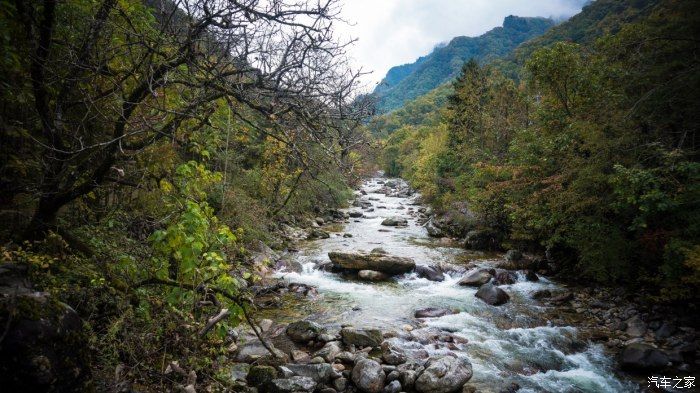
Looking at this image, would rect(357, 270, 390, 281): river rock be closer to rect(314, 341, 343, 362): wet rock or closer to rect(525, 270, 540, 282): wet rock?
rect(525, 270, 540, 282): wet rock

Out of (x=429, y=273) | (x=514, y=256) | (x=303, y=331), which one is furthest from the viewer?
(x=514, y=256)

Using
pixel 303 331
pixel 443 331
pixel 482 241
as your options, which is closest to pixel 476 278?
pixel 443 331

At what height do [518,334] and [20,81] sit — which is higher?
[20,81]

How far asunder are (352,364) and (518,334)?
449cm

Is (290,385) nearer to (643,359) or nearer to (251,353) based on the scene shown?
(251,353)

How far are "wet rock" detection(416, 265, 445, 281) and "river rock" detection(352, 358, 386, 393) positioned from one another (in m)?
7.01

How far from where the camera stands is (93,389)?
321 cm

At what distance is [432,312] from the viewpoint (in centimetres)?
977

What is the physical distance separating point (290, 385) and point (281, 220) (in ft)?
46.7

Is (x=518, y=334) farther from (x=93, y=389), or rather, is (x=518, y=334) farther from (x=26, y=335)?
(x=26, y=335)

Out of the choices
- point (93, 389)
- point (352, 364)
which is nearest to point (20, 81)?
point (93, 389)

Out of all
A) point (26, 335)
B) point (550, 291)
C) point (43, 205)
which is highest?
point (43, 205)

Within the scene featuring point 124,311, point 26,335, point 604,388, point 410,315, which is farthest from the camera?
point 410,315

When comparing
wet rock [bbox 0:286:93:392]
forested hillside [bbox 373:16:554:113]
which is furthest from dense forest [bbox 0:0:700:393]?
forested hillside [bbox 373:16:554:113]
